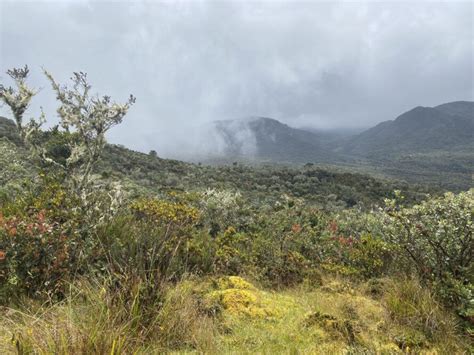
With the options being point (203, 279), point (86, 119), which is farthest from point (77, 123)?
point (203, 279)

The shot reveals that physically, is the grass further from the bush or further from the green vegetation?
the bush

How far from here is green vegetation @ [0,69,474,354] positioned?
134 inches

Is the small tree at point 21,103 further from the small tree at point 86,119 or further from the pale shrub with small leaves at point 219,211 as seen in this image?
the pale shrub with small leaves at point 219,211

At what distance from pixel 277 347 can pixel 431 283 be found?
269 cm

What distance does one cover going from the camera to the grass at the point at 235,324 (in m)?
2.81

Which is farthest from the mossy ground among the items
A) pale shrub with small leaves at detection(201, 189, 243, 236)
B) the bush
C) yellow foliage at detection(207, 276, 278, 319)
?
pale shrub with small leaves at detection(201, 189, 243, 236)

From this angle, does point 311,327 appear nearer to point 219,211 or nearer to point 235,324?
point 235,324

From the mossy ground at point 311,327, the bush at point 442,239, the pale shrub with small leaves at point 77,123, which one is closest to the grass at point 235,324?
the mossy ground at point 311,327

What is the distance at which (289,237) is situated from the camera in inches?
319

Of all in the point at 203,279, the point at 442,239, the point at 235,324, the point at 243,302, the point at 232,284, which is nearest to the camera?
the point at 235,324

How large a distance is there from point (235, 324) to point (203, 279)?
186cm

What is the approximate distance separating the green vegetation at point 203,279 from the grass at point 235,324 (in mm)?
17

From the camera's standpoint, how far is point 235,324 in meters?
4.16

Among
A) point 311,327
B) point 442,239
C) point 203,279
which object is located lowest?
point 311,327
